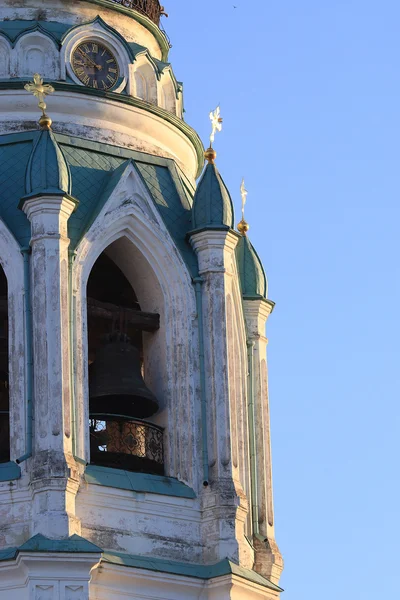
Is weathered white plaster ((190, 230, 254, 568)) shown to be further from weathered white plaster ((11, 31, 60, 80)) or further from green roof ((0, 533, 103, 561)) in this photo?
weathered white plaster ((11, 31, 60, 80))

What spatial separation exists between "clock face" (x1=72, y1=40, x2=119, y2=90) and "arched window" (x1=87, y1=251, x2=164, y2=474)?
10.1 ft

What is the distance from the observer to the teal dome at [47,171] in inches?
1425

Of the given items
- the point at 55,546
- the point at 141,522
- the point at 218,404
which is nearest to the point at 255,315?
the point at 218,404

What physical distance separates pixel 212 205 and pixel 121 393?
294 centimetres

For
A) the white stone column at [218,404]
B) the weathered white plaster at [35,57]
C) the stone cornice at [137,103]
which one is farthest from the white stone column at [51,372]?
the weathered white plaster at [35,57]

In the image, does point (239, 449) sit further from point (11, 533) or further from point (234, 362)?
point (11, 533)

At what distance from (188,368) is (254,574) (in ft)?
9.28

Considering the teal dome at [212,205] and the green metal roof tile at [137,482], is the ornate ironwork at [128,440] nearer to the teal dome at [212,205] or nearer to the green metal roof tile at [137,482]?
the green metal roof tile at [137,482]

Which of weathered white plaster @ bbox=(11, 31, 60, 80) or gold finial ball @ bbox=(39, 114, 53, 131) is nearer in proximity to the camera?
gold finial ball @ bbox=(39, 114, 53, 131)

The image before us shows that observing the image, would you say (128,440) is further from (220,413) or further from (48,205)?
(48,205)

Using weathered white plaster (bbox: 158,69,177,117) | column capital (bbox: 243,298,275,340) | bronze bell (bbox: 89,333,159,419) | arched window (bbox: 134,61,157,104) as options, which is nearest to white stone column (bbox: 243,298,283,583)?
column capital (bbox: 243,298,275,340)

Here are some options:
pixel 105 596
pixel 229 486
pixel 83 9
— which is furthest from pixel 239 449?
pixel 83 9

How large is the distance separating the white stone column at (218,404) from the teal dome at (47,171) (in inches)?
81.1

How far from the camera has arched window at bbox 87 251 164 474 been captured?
119ft
